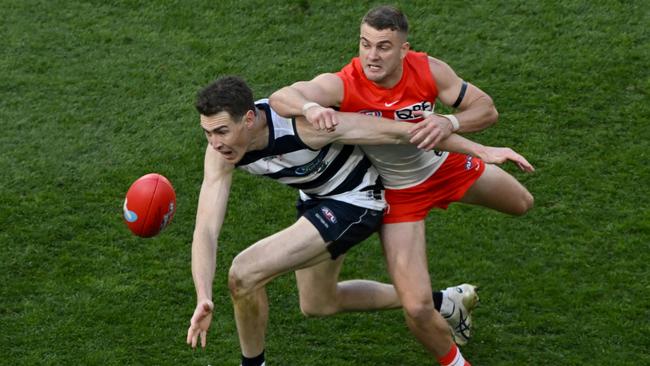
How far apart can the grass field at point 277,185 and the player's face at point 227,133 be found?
61.5 inches

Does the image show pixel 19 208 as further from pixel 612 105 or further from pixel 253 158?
pixel 612 105

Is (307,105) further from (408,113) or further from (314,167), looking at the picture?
(408,113)

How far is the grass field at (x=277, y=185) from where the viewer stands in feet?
28.1

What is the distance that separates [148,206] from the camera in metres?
8.02

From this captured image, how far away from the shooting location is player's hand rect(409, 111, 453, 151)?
7.33 meters

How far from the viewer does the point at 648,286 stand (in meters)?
8.88

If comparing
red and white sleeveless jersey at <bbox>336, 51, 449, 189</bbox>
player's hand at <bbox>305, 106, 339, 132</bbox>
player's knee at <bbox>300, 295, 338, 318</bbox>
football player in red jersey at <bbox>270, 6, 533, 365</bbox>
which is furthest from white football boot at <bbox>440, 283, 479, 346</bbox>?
player's hand at <bbox>305, 106, 339, 132</bbox>

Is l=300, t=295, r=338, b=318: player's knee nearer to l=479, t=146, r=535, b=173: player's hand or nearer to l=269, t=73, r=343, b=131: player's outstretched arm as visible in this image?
l=269, t=73, r=343, b=131: player's outstretched arm

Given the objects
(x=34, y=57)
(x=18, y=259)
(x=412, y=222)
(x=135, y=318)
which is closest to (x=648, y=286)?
(x=412, y=222)

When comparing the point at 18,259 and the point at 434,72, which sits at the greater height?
the point at 434,72

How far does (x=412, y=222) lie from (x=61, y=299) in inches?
102

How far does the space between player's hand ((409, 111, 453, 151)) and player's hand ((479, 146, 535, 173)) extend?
0.86 feet

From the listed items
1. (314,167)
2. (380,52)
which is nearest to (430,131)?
(380,52)

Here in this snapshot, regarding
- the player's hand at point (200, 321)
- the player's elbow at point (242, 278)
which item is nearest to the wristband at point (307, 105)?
the player's elbow at point (242, 278)
